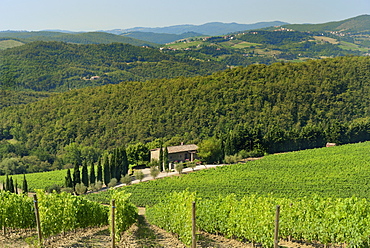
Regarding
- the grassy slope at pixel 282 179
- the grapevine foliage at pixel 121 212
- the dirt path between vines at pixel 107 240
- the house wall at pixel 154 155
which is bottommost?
the house wall at pixel 154 155

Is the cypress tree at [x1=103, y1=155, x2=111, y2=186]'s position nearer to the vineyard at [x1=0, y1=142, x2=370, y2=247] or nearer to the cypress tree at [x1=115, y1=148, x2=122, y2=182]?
the cypress tree at [x1=115, y1=148, x2=122, y2=182]

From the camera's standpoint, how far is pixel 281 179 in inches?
1827

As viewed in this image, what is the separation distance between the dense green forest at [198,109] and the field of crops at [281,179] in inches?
876

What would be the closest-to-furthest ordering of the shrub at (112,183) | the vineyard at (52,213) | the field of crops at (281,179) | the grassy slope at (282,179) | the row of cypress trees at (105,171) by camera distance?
the vineyard at (52,213) < the field of crops at (281,179) < the grassy slope at (282,179) < the row of cypress trees at (105,171) < the shrub at (112,183)

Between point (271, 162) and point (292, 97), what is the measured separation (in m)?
39.5

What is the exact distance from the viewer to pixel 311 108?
8975 centimetres

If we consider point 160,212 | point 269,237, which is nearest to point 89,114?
point 160,212

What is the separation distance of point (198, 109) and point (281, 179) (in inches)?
1917

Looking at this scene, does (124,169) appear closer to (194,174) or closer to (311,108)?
(194,174)

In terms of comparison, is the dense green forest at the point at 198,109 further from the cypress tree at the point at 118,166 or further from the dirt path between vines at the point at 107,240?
the dirt path between vines at the point at 107,240

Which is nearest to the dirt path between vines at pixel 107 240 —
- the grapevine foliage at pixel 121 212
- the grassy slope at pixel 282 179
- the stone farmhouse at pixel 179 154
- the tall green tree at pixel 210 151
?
the grapevine foliage at pixel 121 212

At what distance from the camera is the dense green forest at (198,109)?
87.6 meters

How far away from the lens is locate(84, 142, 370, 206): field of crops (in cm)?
4031

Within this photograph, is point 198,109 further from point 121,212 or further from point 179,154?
point 121,212
